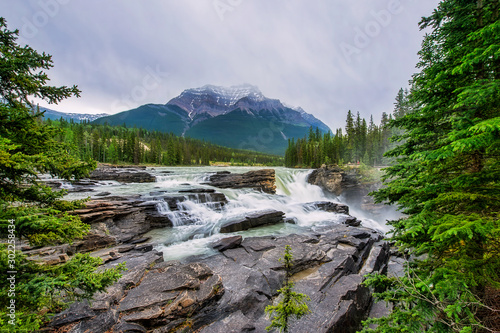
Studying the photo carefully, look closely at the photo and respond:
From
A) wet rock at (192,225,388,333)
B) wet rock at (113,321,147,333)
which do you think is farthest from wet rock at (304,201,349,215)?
wet rock at (113,321,147,333)

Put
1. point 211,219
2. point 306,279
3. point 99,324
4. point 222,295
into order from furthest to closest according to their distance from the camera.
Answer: point 211,219, point 306,279, point 222,295, point 99,324

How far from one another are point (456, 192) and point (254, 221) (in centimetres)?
1262

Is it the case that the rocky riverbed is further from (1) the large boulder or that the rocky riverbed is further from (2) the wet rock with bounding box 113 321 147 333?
(1) the large boulder

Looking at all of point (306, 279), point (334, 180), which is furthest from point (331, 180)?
point (306, 279)

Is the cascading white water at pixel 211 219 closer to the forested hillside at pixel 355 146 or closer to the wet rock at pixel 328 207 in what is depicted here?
the wet rock at pixel 328 207

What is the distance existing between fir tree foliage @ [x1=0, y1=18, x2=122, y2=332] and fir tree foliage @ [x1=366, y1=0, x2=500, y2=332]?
548cm

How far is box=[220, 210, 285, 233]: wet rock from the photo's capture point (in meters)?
14.2

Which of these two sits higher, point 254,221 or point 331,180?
point 331,180

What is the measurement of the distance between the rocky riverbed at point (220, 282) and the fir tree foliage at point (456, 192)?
258cm

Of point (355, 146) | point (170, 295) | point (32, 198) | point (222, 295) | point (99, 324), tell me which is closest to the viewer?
point (32, 198)

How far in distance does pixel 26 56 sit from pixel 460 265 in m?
9.23

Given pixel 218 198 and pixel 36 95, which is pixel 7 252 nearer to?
pixel 36 95

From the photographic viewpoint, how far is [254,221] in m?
15.2

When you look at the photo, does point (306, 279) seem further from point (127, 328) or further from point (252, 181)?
point (252, 181)
